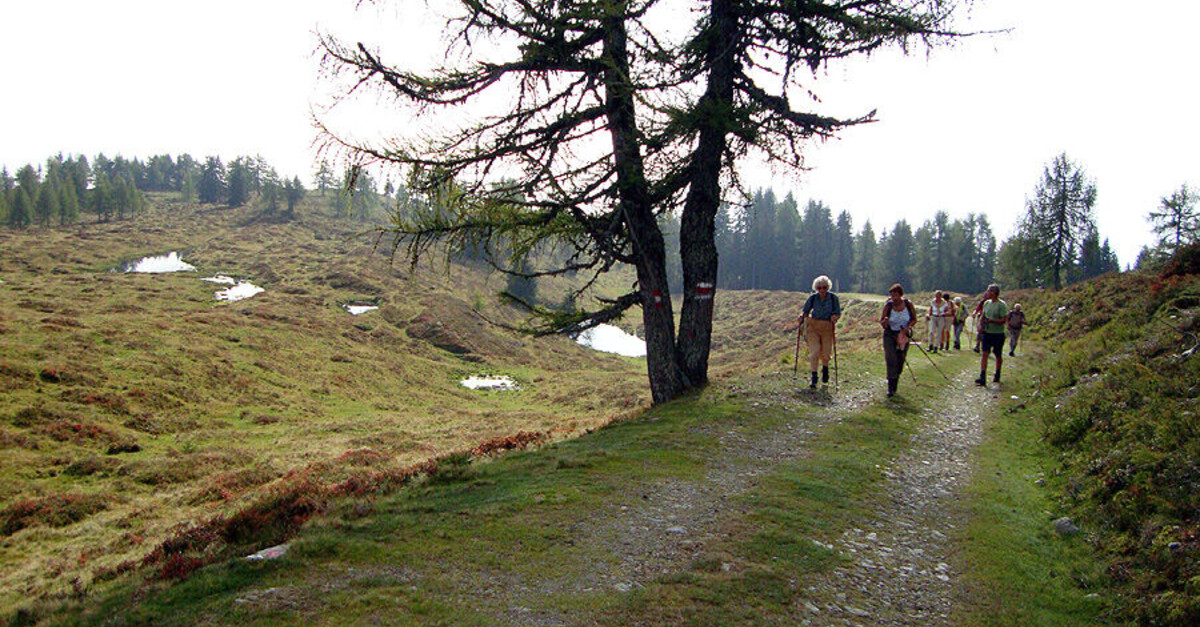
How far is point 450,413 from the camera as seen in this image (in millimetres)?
33781

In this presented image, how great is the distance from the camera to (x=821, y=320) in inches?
505

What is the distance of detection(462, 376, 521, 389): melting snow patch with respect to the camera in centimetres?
4829

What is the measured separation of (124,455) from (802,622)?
927 inches

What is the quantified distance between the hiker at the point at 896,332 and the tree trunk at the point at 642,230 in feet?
14.9

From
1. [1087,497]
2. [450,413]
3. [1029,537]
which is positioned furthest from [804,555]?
[450,413]

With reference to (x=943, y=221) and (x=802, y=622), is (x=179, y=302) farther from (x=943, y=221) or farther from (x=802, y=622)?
(x=943, y=221)

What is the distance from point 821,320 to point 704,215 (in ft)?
11.0

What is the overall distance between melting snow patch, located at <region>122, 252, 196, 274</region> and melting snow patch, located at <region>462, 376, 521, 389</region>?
69994 mm

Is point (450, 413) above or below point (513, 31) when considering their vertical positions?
below

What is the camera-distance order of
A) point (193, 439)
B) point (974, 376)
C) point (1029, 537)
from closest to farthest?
point (1029, 537) < point (974, 376) < point (193, 439)

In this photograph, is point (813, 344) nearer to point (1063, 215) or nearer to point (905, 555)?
point (905, 555)

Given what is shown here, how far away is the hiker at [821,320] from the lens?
12.8 meters

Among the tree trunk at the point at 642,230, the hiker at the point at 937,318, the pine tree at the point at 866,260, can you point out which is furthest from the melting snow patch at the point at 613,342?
the tree trunk at the point at 642,230

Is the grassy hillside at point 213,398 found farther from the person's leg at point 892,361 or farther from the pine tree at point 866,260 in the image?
the pine tree at point 866,260
